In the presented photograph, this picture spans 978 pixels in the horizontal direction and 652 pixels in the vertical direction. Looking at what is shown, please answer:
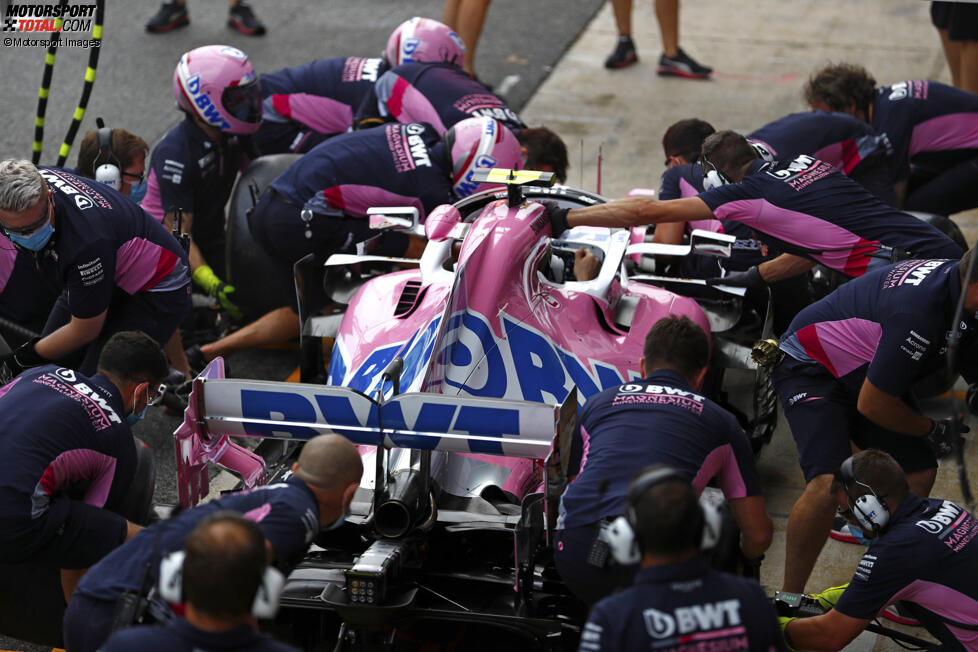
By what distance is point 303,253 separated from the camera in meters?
6.77

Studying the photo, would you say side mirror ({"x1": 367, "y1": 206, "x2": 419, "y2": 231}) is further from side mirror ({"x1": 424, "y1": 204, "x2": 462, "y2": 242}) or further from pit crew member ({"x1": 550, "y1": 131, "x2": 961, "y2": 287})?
pit crew member ({"x1": 550, "y1": 131, "x2": 961, "y2": 287})

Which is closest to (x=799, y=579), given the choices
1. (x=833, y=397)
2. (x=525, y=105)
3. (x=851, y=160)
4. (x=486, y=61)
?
(x=833, y=397)

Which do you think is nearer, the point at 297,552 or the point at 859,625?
the point at 297,552

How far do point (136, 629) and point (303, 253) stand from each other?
3905 mm

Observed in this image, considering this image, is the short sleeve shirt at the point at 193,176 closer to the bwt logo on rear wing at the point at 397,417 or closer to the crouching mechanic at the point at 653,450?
the bwt logo on rear wing at the point at 397,417

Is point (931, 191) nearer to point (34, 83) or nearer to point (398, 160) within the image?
point (398, 160)

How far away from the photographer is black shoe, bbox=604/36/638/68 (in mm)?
11125

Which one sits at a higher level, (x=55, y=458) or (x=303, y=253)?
(x=55, y=458)

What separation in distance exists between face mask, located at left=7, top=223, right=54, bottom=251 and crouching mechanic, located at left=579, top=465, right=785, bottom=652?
325 centimetres

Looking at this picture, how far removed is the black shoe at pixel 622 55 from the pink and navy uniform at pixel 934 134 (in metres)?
4.12

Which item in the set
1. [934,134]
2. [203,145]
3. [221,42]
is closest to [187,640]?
[203,145]

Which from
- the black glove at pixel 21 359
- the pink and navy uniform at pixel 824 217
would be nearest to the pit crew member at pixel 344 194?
the black glove at pixel 21 359

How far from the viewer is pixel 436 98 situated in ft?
24.1

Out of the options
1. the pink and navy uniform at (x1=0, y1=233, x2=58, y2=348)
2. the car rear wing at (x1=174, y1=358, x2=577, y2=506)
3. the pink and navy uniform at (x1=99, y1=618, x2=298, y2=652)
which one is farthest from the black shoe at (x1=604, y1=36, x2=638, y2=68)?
the pink and navy uniform at (x1=99, y1=618, x2=298, y2=652)
